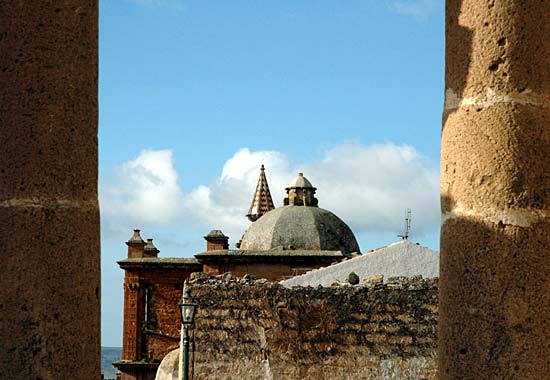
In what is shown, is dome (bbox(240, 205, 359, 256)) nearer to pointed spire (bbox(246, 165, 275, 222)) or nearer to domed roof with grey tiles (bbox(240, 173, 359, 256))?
domed roof with grey tiles (bbox(240, 173, 359, 256))

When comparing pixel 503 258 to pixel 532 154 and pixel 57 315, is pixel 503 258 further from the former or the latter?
pixel 57 315

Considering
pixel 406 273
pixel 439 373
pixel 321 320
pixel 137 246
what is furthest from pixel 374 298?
pixel 137 246

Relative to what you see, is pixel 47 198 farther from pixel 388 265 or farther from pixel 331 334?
pixel 388 265

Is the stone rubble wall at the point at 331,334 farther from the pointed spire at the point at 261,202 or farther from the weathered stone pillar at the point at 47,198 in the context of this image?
the pointed spire at the point at 261,202

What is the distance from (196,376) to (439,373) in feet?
31.5

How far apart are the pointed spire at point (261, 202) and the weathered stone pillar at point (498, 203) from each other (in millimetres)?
47201

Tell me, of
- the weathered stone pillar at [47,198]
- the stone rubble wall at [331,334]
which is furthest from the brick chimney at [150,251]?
the weathered stone pillar at [47,198]

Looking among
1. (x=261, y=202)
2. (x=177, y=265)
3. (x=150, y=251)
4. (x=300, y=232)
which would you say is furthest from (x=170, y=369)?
(x=261, y=202)

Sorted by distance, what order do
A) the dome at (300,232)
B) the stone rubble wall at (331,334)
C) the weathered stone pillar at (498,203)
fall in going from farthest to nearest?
the dome at (300,232)
the stone rubble wall at (331,334)
the weathered stone pillar at (498,203)

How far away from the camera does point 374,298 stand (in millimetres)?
14844

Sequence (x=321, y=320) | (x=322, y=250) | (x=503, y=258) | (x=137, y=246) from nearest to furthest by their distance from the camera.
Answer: (x=503, y=258), (x=321, y=320), (x=322, y=250), (x=137, y=246)

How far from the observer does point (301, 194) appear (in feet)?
138

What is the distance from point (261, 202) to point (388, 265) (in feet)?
111

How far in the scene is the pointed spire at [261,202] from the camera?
53062 millimetres
